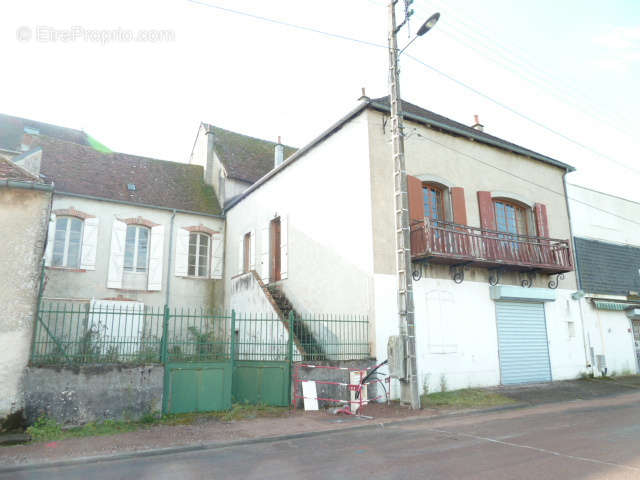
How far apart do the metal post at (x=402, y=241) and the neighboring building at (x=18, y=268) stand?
6810 millimetres

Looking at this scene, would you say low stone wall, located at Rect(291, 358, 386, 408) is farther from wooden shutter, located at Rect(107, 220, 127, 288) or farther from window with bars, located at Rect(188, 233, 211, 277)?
window with bars, located at Rect(188, 233, 211, 277)

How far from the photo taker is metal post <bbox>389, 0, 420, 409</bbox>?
360 inches

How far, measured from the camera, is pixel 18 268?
780 cm

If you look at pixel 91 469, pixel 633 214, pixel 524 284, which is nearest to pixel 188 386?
pixel 91 469

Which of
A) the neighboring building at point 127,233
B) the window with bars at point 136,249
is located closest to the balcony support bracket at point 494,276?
the neighboring building at point 127,233

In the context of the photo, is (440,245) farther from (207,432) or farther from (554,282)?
(207,432)

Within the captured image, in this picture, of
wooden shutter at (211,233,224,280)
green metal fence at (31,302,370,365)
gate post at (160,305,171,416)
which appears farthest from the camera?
wooden shutter at (211,233,224,280)

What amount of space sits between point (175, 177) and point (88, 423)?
45.9 feet

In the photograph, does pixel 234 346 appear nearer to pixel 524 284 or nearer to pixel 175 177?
pixel 524 284

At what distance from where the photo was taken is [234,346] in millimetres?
9469

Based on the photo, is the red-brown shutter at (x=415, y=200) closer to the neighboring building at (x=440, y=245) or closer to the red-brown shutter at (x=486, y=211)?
the neighboring building at (x=440, y=245)

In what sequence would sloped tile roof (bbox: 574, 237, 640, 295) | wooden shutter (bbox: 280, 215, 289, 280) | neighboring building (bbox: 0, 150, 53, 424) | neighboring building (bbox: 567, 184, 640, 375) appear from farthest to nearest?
sloped tile roof (bbox: 574, 237, 640, 295)
neighboring building (bbox: 567, 184, 640, 375)
wooden shutter (bbox: 280, 215, 289, 280)
neighboring building (bbox: 0, 150, 53, 424)

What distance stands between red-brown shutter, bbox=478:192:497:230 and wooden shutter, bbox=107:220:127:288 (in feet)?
40.4

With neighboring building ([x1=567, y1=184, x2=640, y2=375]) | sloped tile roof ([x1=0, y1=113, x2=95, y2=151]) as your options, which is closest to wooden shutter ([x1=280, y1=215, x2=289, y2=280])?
neighboring building ([x1=567, y1=184, x2=640, y2=375])
